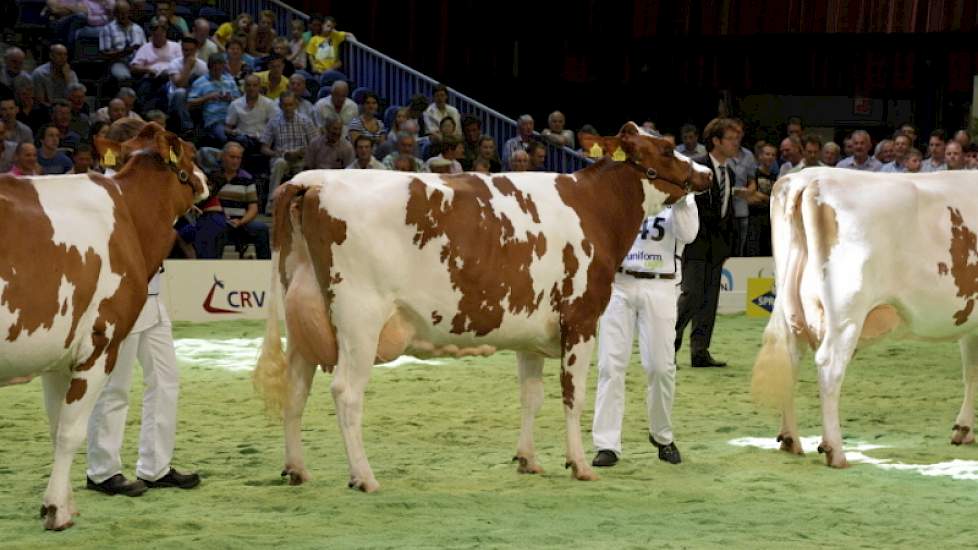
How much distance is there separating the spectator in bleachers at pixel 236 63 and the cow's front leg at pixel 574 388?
11.4m

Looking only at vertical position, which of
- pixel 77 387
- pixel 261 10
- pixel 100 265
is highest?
pixel 261 10

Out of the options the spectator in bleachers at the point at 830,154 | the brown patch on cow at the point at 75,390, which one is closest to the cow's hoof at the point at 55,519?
the brown patch on cow at the point at 75,390

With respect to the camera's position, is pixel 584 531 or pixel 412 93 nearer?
pixel 584 531

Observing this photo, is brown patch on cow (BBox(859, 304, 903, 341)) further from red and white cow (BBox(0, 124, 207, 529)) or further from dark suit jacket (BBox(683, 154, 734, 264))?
red and white cow (BBox(0, 124, 207, 529))

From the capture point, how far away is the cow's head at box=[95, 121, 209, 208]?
268 inches

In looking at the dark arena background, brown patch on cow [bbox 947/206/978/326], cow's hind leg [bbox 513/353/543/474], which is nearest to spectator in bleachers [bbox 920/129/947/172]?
the dark arena background

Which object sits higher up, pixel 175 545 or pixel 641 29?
pixel 641 29

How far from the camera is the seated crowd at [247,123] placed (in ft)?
52.5

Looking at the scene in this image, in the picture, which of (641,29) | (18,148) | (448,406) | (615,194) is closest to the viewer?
(615,194)

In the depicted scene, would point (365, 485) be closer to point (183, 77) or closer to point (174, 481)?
point (174, 481)

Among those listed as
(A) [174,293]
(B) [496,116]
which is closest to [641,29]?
(B) [496,116]

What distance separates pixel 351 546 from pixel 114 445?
1.69m

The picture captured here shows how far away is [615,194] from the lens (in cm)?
804

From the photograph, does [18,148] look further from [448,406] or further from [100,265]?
[100,265]
